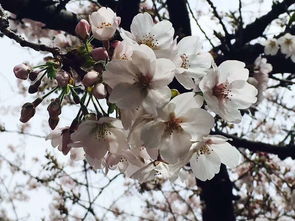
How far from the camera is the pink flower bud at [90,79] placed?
899 millimetres

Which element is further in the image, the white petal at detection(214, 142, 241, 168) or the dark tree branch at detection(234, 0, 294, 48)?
the dark tree branch at detection(234, 0, 294, 48)

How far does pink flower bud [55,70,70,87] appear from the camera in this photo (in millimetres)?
941

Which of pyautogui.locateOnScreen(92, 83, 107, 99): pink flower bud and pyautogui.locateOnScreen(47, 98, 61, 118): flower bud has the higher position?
pyautogui.locateOnScreen(47, 98, 61, 118): flower bud

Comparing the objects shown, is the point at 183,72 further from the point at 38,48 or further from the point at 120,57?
the point at 38,48

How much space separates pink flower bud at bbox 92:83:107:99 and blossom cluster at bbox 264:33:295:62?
295cm

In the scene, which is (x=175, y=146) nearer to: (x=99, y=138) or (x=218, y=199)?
(x=99, y=138)

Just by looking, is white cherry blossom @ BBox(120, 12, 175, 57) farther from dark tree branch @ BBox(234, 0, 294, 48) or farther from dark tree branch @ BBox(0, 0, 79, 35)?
dark tree branch @ BBox(234, 0, 294, 48)

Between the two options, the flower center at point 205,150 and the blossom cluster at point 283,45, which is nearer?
the flower center at point 205,150

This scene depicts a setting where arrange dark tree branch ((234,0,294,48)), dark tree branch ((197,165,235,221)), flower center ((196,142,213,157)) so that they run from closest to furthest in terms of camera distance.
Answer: flower center ((196,142,213,157)) → dark tree branch ((234,0,294,48)) → dark tree branch ((197,165,235,221))

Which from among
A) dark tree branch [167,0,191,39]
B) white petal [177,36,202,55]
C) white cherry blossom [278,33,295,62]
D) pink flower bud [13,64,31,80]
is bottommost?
pink flower bud [13,64,31,80]

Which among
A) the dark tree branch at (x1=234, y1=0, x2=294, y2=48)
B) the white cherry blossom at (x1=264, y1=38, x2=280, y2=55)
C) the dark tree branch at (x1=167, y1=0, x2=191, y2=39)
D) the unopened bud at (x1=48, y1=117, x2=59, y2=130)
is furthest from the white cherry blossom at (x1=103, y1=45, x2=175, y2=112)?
the white cherry blossom at (x1=264, y1=38, x2=280, y2=55)

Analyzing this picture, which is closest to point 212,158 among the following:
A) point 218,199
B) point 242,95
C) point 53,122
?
point 242,95

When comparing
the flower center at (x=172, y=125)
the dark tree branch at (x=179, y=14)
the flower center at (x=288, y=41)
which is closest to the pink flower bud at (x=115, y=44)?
the flower center at (x=172, y=125)

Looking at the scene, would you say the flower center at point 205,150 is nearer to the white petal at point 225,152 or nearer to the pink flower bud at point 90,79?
the white petal at point 225,152
